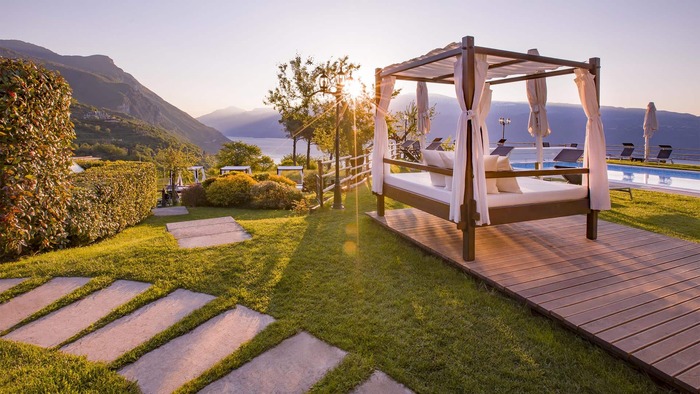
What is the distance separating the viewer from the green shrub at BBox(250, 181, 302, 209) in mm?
9617

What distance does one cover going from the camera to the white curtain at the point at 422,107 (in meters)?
11.3

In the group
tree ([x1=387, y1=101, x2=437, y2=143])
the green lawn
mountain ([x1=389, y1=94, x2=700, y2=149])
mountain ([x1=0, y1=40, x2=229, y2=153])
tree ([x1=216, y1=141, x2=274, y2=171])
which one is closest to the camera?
the green lawn

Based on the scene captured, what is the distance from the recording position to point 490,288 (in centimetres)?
361

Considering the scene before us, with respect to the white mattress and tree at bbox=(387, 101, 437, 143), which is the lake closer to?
tree at bbox=(387, 101, 437, 143)

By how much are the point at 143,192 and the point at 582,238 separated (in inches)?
333

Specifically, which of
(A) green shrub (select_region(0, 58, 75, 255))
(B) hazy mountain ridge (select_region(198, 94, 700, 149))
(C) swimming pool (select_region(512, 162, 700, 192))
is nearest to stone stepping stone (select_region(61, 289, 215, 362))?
(A) green shrub (select_region(0, 58, 75, 255))

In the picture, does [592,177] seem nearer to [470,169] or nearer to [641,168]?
[470,169]

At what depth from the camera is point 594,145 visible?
481 cm

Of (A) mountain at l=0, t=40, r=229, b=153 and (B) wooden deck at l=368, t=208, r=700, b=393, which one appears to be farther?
(A) mountain at l=0, t=40, r=229, b=153

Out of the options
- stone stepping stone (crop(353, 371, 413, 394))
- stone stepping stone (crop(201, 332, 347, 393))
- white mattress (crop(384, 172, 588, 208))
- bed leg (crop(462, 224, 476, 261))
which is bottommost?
stone stepping stone (crop(353, 371, 413, 394))

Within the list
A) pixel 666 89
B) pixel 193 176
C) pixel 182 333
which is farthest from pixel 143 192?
pixel 666 89

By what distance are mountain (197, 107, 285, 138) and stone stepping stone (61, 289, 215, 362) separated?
90.5m

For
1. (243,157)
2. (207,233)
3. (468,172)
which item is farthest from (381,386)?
(243,157)

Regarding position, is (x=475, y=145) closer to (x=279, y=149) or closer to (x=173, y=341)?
(x=173, y=341)
